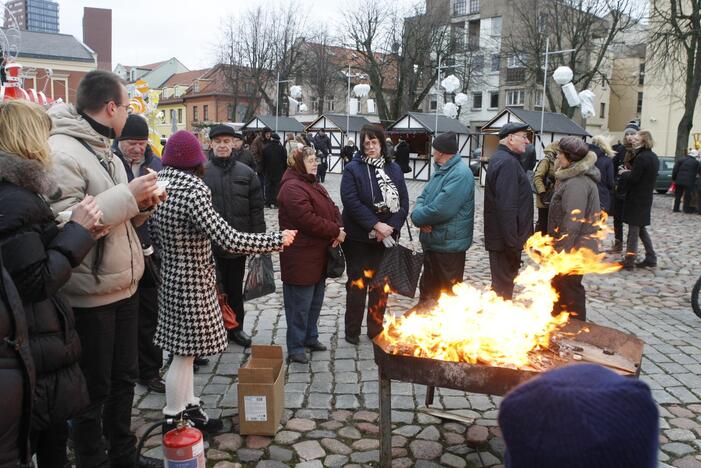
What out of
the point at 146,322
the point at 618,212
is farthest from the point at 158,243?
the point at 618,212

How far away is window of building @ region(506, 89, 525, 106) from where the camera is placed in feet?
165

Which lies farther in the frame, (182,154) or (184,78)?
(184,78)

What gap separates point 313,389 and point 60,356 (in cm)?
255

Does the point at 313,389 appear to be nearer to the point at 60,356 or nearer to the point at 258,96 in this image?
the point at 60,356

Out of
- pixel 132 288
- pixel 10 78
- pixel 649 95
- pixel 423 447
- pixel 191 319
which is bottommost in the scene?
pixel 423 447

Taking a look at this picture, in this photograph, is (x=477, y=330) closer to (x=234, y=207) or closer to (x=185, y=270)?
(x=185, y=270)

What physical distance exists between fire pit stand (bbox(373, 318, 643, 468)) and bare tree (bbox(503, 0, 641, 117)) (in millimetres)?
35566

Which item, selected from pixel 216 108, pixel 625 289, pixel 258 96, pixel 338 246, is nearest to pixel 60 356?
pixel 338 246

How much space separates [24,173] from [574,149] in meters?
5.14

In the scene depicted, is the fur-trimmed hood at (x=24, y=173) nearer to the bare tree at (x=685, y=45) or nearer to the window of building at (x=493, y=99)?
the bare tree at (x=685, y=45)

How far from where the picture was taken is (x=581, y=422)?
1117 mm

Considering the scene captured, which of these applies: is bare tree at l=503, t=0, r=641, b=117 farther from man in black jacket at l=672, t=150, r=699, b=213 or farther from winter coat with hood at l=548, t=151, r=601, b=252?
winter coat with hood at l=548, t=151, r=601, b=252

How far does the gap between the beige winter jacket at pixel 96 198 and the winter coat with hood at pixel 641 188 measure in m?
8.46

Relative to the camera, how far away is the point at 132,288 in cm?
324
